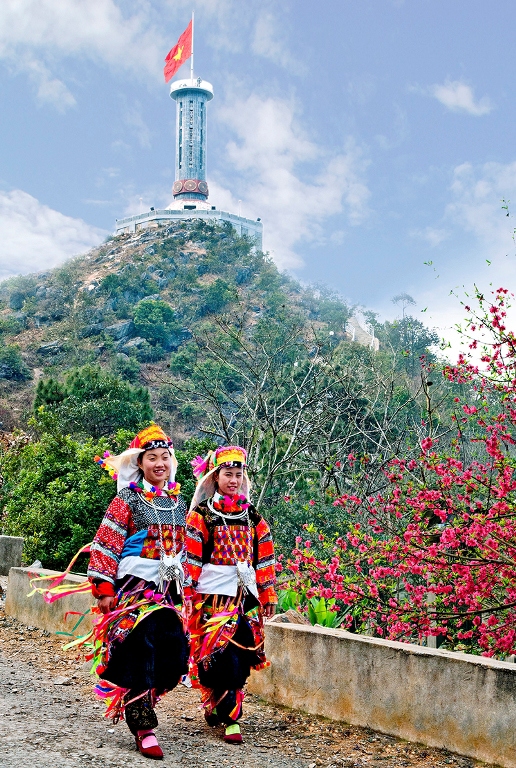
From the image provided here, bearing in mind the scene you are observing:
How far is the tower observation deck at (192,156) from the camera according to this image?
78.9 m

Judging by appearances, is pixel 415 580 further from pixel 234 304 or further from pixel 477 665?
pixel 234 304

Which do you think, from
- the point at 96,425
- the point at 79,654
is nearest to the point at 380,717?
the point at 79,654

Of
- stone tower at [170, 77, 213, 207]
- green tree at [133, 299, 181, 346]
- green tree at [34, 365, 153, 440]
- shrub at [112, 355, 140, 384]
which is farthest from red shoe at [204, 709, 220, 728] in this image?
stone tower at [170, 77, 213, 207]

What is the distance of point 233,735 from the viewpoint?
12.3ft

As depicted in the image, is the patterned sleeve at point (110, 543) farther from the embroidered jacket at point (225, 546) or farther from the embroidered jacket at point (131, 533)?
the embroidered jacket at point (225, 546)

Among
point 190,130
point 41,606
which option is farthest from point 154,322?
point 41,606

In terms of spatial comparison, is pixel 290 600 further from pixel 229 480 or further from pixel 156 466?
pixel 156 466

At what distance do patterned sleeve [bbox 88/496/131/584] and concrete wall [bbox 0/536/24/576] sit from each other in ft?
19.0

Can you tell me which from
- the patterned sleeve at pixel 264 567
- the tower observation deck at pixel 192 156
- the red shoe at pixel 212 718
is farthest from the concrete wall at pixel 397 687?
the tower observation deck at pixel 192 156

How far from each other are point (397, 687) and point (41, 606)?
345 centimetres

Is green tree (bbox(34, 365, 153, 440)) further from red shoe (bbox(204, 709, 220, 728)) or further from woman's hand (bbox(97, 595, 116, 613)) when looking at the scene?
woman's hand (bbox(97, 595, 116, 613))

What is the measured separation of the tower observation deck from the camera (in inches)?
3105

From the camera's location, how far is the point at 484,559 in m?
4.71

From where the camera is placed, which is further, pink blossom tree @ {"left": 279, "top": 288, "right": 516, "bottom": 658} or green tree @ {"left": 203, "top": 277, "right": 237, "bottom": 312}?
green tree @ {"left": 203, "top": 277, "right": 237, "bottom": 312}
